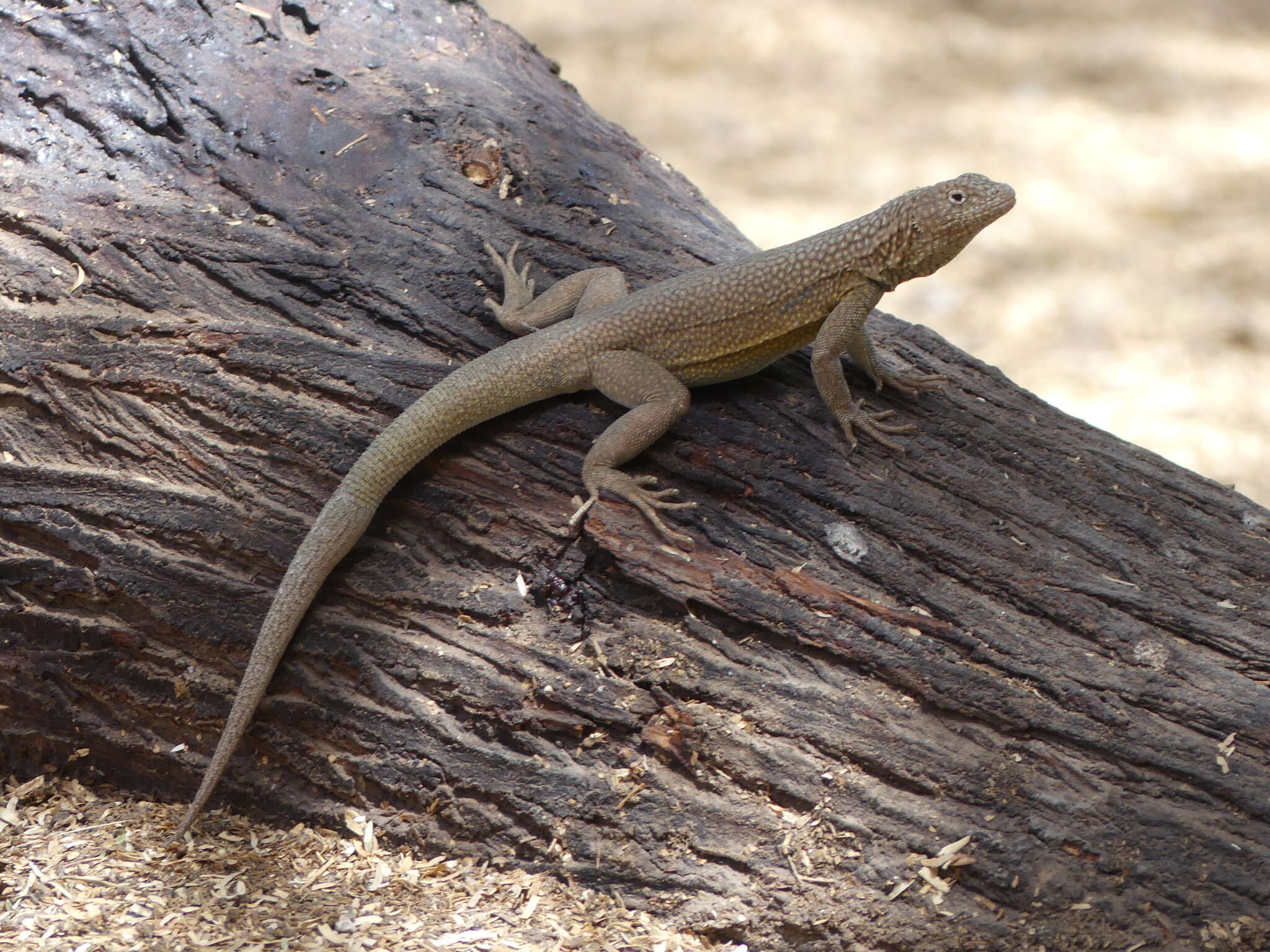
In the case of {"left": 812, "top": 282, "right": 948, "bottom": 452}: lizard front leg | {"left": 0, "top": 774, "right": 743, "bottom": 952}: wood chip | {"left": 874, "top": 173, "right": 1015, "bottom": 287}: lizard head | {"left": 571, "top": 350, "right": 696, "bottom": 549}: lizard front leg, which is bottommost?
{"left": 0, "top": 774, "right": 743, "bottom": 952}: wood chip

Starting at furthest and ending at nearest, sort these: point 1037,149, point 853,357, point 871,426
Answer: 1. point 1037,149
2. point 853,357
3. point 871,426

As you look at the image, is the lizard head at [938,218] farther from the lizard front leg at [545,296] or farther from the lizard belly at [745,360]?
the lizard front leg at [545,296]

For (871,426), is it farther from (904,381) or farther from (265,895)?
(265,895)

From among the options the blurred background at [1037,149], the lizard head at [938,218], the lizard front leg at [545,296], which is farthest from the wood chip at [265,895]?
the blurred background at [1037,149]

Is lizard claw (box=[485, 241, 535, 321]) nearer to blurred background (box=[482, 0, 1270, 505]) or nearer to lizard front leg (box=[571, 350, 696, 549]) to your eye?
lizard front leg (box=[571, 350, 696, 549])

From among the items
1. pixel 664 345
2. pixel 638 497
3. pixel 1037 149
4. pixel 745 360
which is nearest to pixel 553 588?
pixel 638 497

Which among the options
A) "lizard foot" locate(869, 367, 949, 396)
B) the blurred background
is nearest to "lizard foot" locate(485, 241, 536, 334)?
"lizard foot" locate(869, 367, 949, 396)
